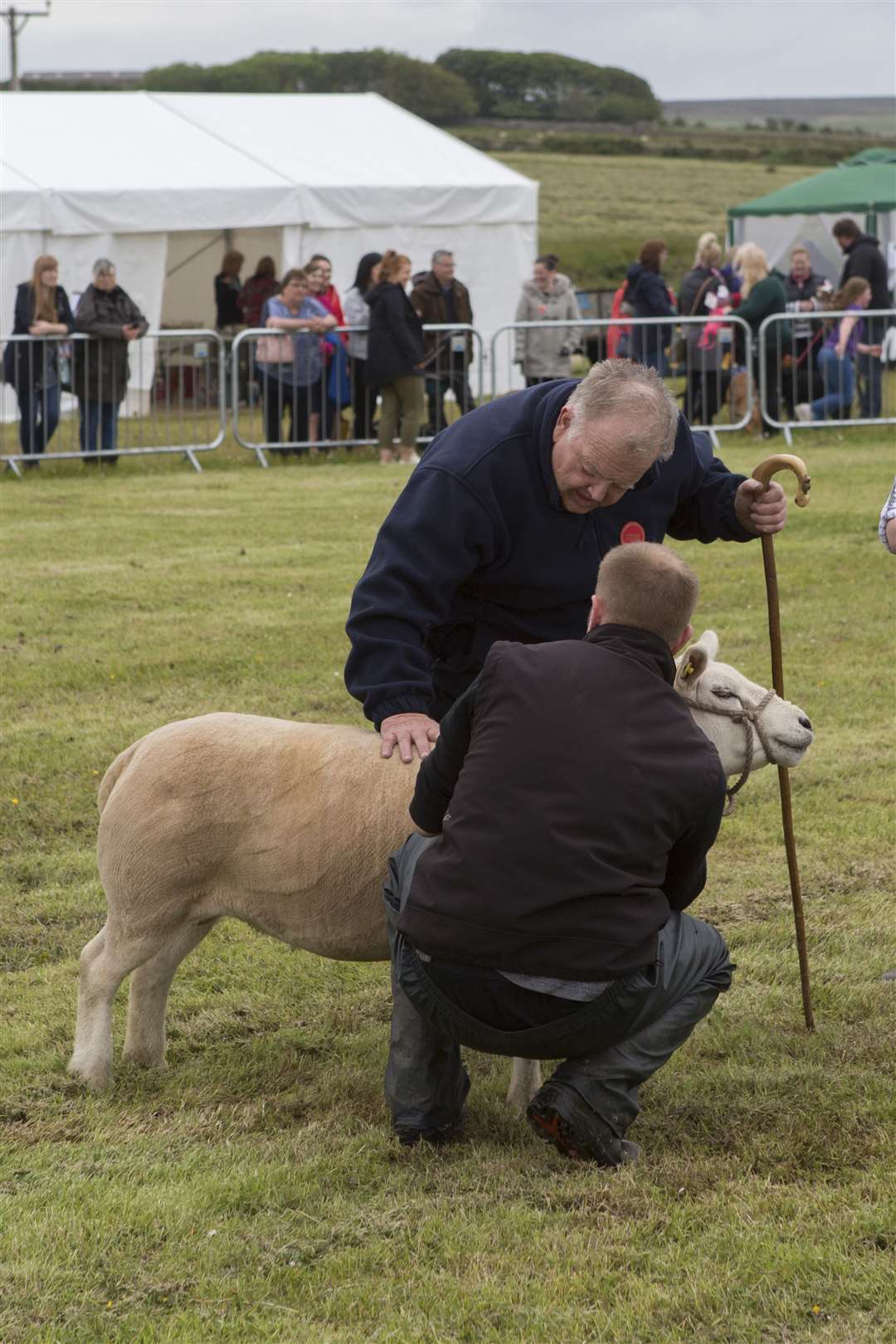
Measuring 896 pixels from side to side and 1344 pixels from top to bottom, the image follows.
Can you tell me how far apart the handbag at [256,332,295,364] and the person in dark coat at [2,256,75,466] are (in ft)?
5.66

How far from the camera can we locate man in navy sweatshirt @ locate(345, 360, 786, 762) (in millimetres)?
4078

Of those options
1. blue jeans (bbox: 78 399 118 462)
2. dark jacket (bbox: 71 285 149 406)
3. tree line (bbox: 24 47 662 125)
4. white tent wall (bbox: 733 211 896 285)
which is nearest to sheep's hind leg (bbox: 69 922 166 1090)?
dark jacket (bbox: 71 285 149 406)

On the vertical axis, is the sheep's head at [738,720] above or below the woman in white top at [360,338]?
below

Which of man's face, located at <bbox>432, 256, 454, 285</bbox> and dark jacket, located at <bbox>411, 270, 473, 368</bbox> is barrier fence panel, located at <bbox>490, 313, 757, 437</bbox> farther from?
man's face, located at <bbox>432, 256, 454, 285</bbox>

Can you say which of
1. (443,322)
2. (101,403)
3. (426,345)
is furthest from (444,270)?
(101,403)

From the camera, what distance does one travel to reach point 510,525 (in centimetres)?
435

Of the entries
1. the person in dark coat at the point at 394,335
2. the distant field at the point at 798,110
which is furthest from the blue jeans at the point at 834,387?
the distant field at the point at 798,110

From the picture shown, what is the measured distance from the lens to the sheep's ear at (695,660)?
405 cm

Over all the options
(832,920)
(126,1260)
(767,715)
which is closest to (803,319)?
(832,920)

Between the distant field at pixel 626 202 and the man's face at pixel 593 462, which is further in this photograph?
the distant field at pixel 626 202

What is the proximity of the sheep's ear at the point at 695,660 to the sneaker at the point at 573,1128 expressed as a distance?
41.0 inches

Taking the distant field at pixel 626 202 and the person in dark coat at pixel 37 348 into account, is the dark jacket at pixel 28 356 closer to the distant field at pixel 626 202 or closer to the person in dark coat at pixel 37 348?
the person in dark coat at pixel 37 348

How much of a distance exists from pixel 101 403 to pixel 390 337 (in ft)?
8.81

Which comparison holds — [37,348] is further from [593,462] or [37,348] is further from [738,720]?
[738,720]
